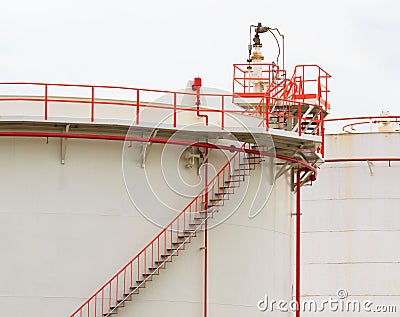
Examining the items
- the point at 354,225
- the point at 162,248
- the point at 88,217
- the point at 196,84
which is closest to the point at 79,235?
the point at 88,217

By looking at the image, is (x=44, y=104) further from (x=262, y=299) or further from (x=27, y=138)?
(x=262, y=299)

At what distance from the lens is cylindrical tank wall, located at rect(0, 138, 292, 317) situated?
941 inches

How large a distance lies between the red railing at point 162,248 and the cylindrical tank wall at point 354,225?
10102mm

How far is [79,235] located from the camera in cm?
2412

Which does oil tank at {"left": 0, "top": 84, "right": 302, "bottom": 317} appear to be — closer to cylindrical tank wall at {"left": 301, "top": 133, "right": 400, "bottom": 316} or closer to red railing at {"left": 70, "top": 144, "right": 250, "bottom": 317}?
red railing at {"left": 70, "top": 144, "right": 250, "bottom": 317}

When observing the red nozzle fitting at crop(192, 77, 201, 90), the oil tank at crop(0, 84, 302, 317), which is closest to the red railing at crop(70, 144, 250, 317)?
the oil tank at crop(0, 84, 302, 317)

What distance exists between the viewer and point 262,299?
26047mm

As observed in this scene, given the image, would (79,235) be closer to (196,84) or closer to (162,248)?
(162,248)

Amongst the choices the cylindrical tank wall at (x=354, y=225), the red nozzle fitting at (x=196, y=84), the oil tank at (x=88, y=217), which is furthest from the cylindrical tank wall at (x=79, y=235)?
the cylindrical tank wall at (x=354, y=225)

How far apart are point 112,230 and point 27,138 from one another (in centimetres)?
229

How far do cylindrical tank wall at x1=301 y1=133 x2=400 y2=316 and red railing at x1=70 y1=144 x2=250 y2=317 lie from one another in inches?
398

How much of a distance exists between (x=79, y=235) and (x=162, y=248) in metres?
1.60

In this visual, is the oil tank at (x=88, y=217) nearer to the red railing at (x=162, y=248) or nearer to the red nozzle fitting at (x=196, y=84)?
the red railing at (x=162, y=248)

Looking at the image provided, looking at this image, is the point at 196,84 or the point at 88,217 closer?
the point at 88,217
